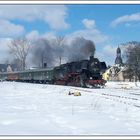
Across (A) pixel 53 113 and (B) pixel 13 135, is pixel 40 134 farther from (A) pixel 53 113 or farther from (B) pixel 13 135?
(A) pixel 53 113

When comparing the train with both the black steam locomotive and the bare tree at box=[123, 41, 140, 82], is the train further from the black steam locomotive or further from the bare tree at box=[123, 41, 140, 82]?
the bare tree at box=[123, 41, 140, 82]

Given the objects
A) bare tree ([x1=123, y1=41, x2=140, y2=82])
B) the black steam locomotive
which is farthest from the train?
bare tree ([x1=123, y1=41, x2=140, y2=82])

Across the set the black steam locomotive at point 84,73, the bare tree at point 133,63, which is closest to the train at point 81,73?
the black steam locomotive at point 84,73

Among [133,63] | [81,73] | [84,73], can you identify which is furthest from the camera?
[133,63]

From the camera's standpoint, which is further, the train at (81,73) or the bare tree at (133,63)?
the bare tree at (133,63)

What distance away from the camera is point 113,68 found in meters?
109

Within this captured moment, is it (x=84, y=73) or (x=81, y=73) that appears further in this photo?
(x=81, y=73)

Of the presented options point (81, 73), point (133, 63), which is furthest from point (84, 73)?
point (133, 63)

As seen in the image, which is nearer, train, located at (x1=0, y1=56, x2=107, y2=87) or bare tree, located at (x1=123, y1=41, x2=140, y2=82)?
train, located at (x1=0, y1=56, x2=107, y2=87)

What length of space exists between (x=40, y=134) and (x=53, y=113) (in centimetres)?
392

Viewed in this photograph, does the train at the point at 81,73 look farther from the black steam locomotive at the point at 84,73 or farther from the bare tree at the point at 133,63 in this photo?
the bare tree at the point at 133,63

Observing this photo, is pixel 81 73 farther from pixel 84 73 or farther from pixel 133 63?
pixel 133 63

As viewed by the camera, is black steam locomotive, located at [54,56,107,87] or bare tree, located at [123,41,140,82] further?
bare tree, located at [123,41,140,82]
